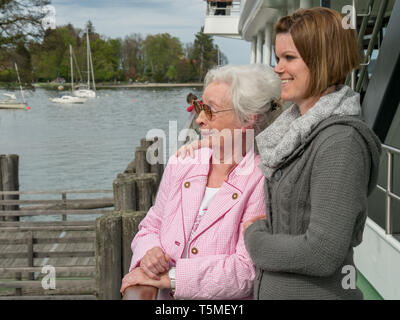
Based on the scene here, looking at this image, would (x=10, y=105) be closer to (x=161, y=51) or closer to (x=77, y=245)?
(x=161, y=51)

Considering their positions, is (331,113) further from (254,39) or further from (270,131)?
(254,39)

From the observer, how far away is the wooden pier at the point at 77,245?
3.34 metres

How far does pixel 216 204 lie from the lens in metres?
1.99

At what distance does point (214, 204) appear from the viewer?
1.99 m

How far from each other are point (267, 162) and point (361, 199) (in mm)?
348

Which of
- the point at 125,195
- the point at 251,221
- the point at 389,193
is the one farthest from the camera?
the point at 125,195

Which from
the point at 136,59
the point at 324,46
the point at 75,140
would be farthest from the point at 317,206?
A: the point at 136,59

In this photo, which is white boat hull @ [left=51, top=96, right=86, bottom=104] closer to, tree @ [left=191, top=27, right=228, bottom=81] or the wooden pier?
tree @ [left=191, top=27, right=228, bottom=81]

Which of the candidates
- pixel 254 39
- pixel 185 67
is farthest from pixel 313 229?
pixel 185 67

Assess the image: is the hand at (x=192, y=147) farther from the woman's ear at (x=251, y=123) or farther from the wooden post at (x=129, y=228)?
the wooden post at (x=129, y=228)

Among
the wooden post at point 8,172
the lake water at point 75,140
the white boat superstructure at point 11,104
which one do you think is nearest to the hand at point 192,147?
the wooden post at point 8,172

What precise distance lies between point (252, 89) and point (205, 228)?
578 millimetres

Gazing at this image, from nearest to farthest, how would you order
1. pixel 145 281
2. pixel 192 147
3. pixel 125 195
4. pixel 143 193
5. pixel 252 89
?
pixel 145 281
pixel 252 89
pixel 192 147
pixel 125 195
pixel 143 193

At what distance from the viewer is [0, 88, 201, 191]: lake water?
966 inches
